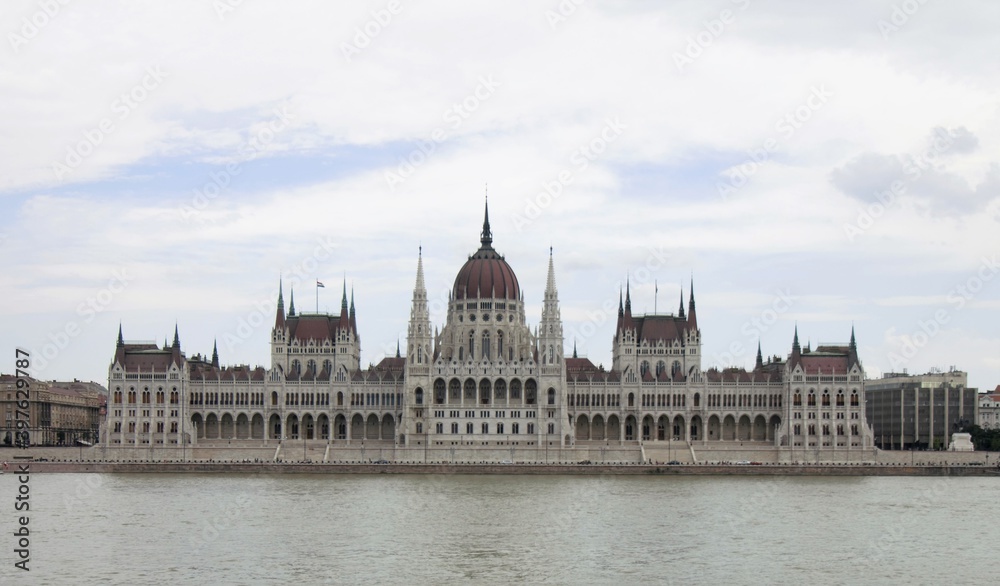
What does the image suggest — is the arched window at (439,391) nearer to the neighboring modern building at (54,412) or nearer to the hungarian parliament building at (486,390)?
the hungarian parliament building at (486,390)

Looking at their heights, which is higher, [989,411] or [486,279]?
[486,279]

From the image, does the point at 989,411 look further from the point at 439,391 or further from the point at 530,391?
the point at 439,391

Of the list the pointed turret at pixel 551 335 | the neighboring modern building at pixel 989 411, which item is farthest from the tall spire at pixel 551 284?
the neighboring modern building at pixel 989 411

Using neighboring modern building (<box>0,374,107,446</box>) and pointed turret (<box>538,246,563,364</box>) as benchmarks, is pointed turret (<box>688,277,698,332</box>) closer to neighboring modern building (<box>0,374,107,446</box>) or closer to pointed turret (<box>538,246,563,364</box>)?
pointed turret (<box>538,246,563,364</box>)

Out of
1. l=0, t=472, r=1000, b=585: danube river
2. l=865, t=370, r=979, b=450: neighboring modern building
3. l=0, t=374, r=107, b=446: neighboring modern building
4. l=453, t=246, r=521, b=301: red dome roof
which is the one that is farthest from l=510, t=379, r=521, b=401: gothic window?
l=865, t=370, r=979, b=450: neighboring modern building

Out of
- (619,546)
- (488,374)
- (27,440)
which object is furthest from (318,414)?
(619,546)

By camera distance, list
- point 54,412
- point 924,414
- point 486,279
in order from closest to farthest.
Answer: point 486,279 → point 54,412 → point 924,414

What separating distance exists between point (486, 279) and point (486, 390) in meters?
11.5

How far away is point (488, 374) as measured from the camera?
134m

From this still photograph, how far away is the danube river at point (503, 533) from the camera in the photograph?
59.6m

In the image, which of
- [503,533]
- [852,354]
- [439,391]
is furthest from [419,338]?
[503,533]

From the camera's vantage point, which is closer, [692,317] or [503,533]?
[503,533]

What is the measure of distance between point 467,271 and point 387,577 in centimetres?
8431

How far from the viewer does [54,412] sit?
159m
